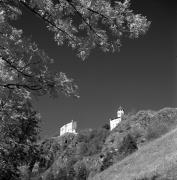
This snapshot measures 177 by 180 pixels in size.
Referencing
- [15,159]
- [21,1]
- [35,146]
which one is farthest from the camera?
[35,146]

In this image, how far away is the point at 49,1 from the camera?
1074 centimetres

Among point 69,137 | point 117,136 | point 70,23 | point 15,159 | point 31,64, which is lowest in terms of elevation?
point 31,64

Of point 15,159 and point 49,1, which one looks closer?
point 49,1

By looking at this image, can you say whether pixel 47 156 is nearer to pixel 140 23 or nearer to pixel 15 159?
pixel 15 159

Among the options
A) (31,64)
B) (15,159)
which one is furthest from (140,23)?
(15,159)

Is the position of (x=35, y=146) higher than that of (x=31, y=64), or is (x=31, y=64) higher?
(x=35, y=146)

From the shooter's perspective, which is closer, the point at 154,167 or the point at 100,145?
the point at 154,167

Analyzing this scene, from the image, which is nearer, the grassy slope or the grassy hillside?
the grassy slope

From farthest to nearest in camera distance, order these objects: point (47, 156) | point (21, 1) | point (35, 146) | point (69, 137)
Result: 1. point (69, 137)
2. point (47, 156)
3. point (35, 146)
4. point (21, 1)

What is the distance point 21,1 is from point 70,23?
5.10 ft

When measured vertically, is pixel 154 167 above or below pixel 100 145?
below

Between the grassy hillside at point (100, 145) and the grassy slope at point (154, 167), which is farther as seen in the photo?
the grassy hillside at point (100, 145)

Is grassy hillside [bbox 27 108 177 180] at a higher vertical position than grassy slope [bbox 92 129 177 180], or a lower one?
higher

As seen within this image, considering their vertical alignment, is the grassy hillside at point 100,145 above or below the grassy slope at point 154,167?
above
